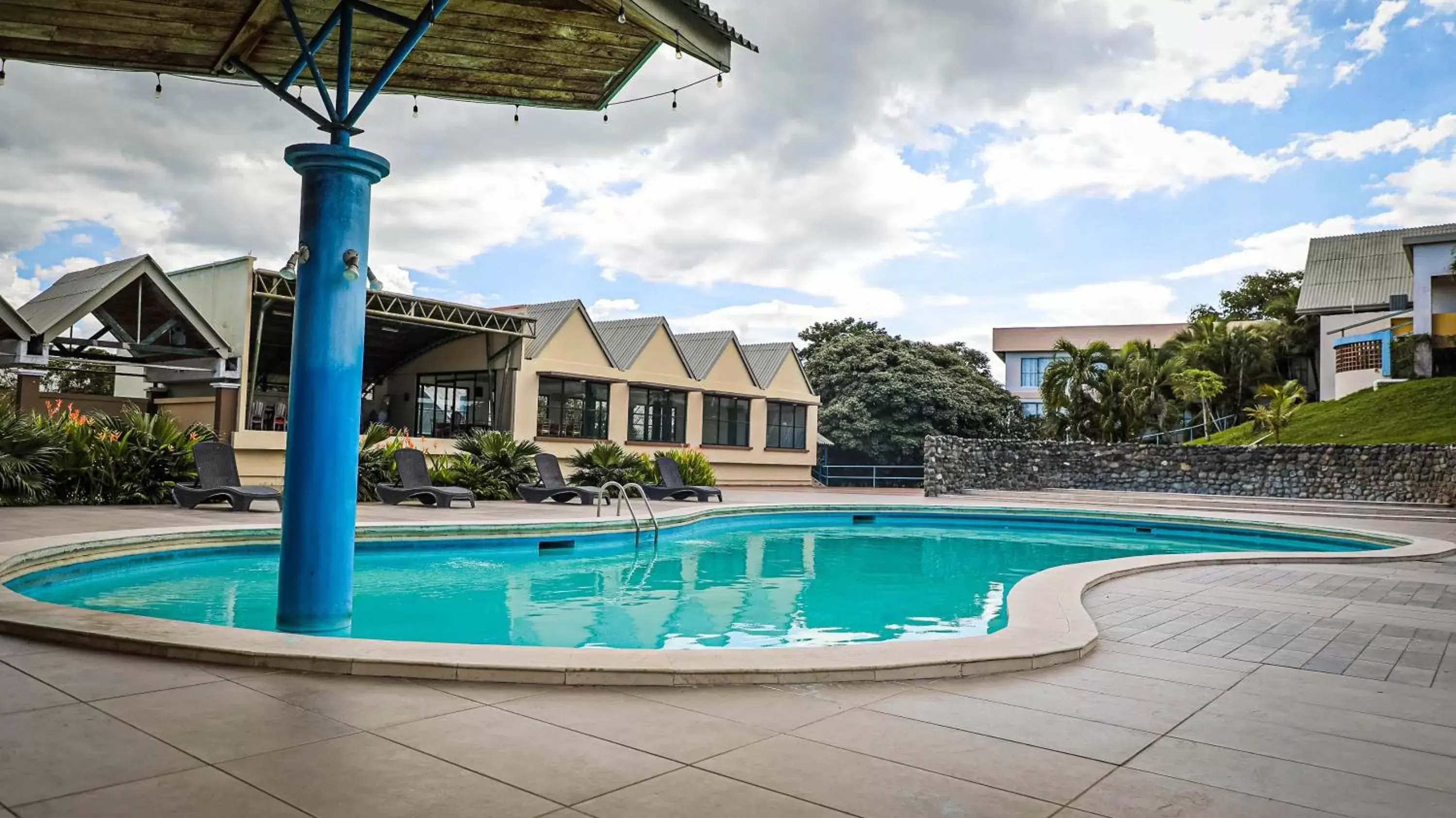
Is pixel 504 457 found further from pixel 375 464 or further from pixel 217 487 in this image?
pixel 217 487

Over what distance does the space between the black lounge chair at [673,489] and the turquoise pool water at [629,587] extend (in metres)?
4.20

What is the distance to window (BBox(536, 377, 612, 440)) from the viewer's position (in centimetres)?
2262

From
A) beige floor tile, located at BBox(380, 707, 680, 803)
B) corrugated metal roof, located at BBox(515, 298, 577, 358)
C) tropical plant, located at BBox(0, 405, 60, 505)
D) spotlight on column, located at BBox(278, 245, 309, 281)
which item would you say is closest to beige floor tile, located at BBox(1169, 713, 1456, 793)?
beige floor tile, located at BBox(380, 707, 680, 803)

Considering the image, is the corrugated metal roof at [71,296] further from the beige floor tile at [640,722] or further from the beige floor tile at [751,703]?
the beige floor tile at [751,703]

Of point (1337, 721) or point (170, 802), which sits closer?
point (170, 802)

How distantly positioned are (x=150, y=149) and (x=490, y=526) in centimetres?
1277

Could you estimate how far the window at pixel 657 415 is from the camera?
25109mm

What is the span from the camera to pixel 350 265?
5.08 metres

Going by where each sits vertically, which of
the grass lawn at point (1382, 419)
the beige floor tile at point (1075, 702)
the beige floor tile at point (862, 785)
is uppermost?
the grass lawn at point (1382, 419)

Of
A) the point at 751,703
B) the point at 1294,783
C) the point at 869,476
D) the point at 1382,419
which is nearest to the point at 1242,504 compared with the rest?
the point at 1382,419

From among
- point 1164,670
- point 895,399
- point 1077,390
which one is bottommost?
point 1164,670

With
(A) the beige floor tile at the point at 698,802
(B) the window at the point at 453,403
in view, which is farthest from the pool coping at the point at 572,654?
(B) the window at the point at 453,403

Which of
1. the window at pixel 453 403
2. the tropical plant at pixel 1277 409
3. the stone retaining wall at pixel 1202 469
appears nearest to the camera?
the stone retaining wall at pixel 1202 469

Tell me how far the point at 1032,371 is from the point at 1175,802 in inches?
1714
